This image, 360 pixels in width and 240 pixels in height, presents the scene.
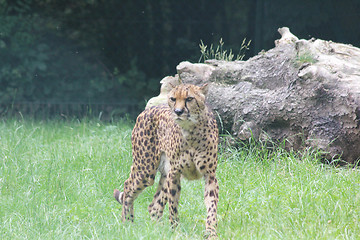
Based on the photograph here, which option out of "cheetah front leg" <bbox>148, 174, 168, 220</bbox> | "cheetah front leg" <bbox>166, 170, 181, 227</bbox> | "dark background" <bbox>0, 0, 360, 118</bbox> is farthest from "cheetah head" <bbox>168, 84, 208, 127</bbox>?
"dark background" <bbox>0, 0, 360, 118</bbox>

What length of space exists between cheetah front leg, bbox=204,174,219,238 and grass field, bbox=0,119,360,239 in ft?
0.41

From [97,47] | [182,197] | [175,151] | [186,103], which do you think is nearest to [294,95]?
[182,197]

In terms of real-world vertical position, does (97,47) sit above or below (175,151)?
below

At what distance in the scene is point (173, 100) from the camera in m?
2.86

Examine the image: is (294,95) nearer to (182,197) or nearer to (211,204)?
(182,197)

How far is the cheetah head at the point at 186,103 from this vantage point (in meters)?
2.79

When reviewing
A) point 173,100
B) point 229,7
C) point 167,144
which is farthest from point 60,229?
point 229,7

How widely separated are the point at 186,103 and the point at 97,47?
4959 mm

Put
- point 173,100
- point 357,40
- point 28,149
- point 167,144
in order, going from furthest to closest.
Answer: point 357,40, point 28,149, point 167,144, point 173,100

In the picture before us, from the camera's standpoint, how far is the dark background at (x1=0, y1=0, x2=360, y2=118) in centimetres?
717

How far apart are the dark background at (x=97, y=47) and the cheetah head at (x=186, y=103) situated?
14.0 feet

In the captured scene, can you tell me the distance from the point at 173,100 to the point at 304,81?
189 centimetres

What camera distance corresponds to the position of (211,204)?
2.96 meters

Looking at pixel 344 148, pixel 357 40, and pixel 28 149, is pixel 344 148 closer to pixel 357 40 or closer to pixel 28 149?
pixel 357 40
